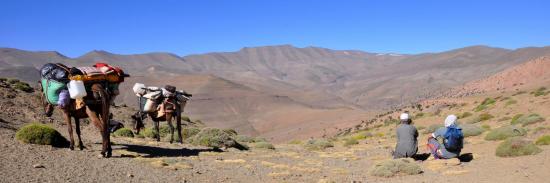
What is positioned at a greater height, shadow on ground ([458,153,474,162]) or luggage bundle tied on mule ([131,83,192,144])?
luggage bundle tied on mule ([131,83,192,144])

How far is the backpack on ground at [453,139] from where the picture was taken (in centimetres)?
1504

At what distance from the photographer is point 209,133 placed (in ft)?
76.0

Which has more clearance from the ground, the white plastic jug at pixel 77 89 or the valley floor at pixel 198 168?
the white plastic jug at pixel 77 89

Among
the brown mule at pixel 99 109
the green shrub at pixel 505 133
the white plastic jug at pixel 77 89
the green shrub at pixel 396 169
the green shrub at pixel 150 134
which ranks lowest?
the green shrub at pixel 396 169

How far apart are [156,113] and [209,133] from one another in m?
3.20

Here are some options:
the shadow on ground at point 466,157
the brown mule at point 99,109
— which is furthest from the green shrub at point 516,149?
the brown mule at point 99,109

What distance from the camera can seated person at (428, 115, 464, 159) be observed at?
15.1 metres

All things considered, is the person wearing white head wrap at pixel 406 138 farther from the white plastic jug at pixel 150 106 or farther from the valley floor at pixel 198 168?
the white plastic jug at pixel 150 106

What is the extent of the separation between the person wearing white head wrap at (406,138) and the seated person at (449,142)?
52cm

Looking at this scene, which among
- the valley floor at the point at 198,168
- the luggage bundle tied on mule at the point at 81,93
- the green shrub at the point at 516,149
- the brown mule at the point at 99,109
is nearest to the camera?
the valley floor at the point at 198,168

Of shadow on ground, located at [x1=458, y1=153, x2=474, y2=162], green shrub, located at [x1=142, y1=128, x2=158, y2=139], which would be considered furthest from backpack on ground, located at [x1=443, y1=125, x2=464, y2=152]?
green shrub, located at [x1=142, y1=128, x2=158, y2=139]

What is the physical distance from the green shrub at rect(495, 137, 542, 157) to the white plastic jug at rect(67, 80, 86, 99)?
41.2ft

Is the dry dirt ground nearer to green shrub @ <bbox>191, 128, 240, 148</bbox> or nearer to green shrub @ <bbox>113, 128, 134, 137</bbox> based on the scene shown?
green shrub @ <bbox>191, 128, 240, 148</bbox>

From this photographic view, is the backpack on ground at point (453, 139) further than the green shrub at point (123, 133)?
No
